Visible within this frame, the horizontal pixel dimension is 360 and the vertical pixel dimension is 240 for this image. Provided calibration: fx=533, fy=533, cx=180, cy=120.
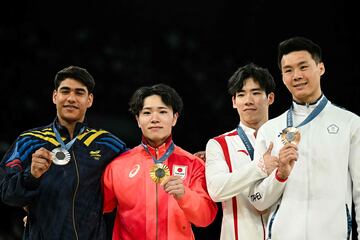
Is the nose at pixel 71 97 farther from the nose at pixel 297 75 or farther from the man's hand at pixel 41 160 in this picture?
the nose at pixel 297 75

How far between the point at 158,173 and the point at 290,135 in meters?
0.79

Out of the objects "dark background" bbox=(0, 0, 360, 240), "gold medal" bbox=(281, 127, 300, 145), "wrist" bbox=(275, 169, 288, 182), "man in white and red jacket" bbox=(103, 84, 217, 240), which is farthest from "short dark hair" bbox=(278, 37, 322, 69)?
"dark background" bbox=(0, 0, 360, 240)

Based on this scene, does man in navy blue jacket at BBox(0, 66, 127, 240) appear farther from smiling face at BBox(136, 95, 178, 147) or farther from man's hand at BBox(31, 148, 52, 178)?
smiling face at BBox(136, 95, 178, 147)

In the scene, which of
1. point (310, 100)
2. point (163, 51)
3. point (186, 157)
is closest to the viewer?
point (310, 100)

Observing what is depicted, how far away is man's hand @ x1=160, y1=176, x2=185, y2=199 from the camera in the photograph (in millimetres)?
3046

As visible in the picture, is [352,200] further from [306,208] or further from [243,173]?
[243,173]

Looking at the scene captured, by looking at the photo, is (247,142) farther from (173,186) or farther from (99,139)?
(99,139)

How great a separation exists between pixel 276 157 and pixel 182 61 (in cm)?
609

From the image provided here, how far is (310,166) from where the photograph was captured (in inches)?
116

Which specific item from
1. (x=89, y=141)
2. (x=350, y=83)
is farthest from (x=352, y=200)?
(x=350, y=83)

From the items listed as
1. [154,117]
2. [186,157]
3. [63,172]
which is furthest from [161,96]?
[63,172]

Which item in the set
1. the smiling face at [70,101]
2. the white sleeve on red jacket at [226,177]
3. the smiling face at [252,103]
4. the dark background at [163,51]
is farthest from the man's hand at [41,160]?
the dark background at [163,51]

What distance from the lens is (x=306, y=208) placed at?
2.89 meters

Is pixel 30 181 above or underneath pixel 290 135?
underneath
